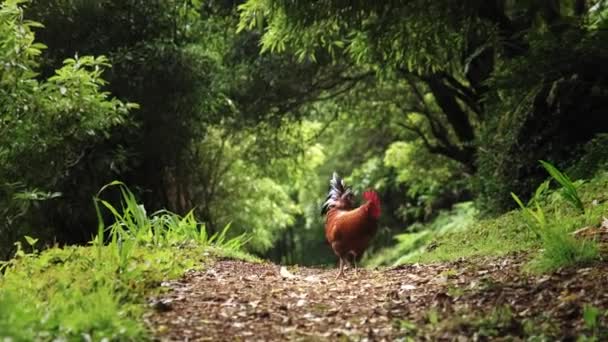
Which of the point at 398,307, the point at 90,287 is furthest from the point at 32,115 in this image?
the point at 398,307

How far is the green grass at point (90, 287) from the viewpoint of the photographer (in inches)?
113

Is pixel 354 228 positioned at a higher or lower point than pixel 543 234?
lower

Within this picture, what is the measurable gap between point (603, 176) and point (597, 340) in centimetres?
386

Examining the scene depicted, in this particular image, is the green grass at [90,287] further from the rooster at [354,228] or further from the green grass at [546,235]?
the green grass at [546,235]

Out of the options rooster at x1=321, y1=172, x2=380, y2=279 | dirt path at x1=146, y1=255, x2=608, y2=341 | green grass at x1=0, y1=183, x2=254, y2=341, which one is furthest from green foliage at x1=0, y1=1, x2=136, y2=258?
rooster at x1=321, y1=172, x2=380, y2=279

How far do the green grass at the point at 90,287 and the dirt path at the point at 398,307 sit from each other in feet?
0.54

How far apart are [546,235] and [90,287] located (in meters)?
2.67

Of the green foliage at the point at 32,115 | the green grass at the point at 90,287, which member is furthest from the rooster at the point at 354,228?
the green foliage at the point at 32,115

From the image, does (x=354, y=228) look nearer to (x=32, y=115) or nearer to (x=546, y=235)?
(x=546, y=235)

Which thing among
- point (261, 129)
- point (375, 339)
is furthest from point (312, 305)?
point (261, 129)

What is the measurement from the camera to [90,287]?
360 centimetres

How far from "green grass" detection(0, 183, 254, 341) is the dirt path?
0.16 meters

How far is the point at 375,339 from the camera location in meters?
3.09

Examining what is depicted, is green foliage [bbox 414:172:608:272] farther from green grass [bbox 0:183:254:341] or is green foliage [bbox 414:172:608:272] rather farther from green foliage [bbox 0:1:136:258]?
green foliage [bbox 0:1:136:258]
